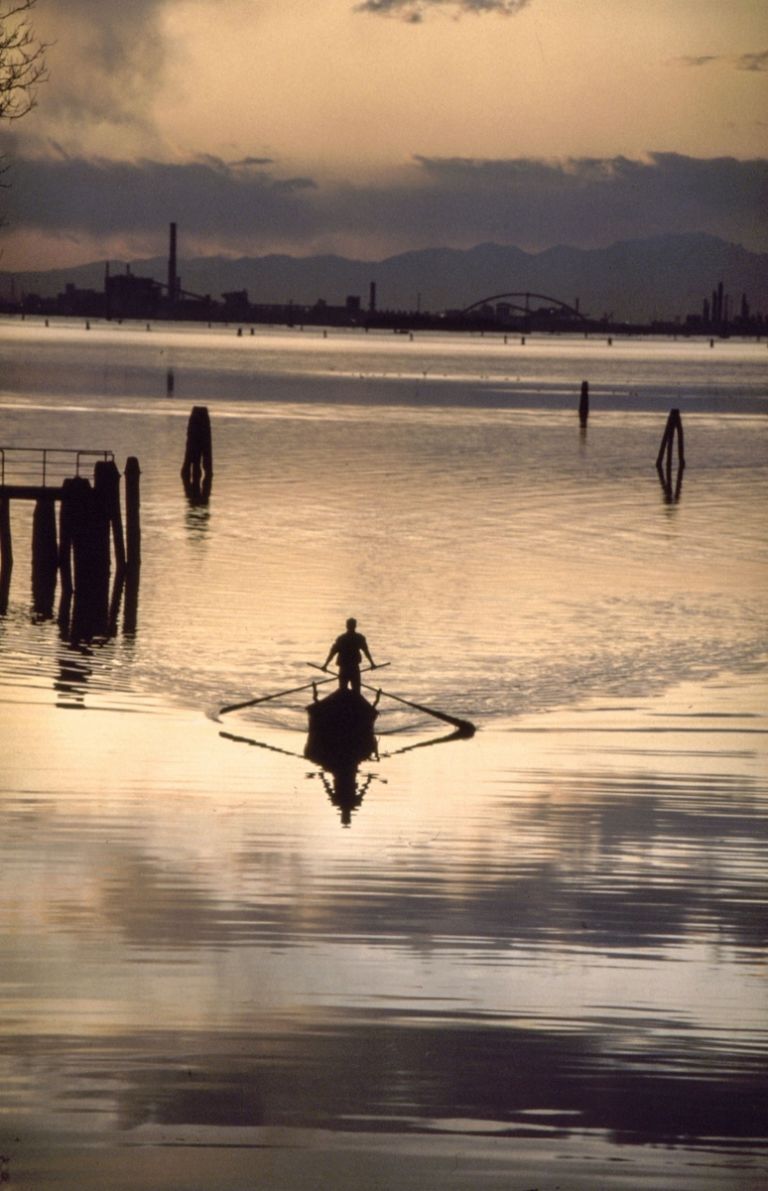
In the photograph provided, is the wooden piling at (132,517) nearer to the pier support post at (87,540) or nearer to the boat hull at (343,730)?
the pier support post at (87,540)

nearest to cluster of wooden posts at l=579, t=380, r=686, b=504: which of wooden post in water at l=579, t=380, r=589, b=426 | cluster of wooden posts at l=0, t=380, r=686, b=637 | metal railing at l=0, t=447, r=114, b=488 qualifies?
metal railing at l=0, t=447, r=114, b=488

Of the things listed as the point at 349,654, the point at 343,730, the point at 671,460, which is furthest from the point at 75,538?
the point at 671,460

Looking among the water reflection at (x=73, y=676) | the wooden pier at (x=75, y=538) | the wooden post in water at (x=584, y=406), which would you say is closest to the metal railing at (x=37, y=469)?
the wooden pier at (x=75, y=538)

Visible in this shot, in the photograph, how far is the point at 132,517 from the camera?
37.0 m

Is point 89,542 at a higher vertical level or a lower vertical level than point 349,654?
lower

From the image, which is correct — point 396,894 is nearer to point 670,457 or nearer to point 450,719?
point 450,719

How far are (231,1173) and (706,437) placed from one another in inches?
3444

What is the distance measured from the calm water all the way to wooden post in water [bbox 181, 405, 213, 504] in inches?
708

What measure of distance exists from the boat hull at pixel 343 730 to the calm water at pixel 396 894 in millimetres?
466

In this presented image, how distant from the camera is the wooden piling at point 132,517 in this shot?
36469 millimetres

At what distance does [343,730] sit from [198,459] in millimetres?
37566

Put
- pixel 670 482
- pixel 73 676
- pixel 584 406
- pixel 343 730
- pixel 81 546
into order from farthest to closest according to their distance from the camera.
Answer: pixel 584 406
pixel 670 482
pixel 81 546
pixel 73 676
pixel 343 730

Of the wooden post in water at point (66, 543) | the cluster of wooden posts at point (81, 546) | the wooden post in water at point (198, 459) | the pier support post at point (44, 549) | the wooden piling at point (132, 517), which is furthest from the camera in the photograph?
the wooden post in water at point (198, 459)

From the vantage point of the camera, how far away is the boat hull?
20641 millimetres
